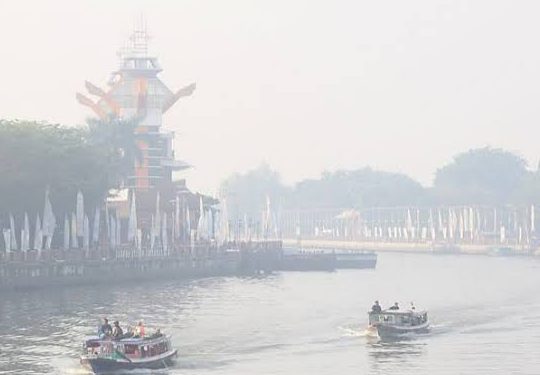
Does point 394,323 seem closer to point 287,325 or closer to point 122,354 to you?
point 287,325

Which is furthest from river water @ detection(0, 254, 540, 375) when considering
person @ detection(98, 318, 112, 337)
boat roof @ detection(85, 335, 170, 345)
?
person @ detection(98, 318, 112, 337)

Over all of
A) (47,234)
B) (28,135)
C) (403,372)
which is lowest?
(403,372)

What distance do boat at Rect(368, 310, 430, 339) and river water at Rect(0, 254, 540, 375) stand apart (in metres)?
1.17

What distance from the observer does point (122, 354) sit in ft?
290

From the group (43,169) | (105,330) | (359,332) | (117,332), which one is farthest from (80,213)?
(117,332)

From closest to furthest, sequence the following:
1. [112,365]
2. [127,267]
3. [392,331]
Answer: [112,365] → [392,331] → [127,267]

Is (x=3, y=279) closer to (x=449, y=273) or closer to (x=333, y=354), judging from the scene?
(x=333, y=354)

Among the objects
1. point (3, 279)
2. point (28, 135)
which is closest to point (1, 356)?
point (3, 279)

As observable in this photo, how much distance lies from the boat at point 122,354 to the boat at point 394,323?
20.0m

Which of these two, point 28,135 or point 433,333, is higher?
point 28,135

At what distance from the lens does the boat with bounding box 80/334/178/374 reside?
87.6 meters

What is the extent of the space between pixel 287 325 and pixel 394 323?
10033 millimetres

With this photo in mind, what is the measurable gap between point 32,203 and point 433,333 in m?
58.7

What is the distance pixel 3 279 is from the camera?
140 metres
